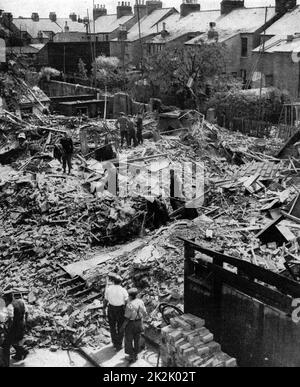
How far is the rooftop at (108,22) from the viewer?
2244 inches

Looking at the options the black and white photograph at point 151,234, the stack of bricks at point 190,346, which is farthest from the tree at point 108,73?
→ the stack of bricks at point 190,346

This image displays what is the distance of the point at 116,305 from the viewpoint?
7.93m

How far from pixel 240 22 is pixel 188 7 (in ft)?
32.6

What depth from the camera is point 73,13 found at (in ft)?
216

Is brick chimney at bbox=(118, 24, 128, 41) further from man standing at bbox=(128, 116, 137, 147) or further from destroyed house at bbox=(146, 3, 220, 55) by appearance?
man standing at bbox=(128, 116, 137, 147)

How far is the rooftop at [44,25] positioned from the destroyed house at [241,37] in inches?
1105

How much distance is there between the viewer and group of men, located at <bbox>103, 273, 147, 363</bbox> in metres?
7.69

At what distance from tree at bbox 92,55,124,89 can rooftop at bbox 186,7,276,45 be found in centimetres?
752

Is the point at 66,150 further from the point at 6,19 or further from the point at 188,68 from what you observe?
the point at 6,19

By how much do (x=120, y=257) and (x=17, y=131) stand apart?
11.8 metres

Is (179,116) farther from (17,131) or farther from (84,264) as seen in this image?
(84,264)

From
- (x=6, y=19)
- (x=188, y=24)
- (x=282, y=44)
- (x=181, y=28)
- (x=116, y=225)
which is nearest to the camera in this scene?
(x=116, y=225)

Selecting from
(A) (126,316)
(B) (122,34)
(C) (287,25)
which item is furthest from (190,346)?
→ (B) (122,34)

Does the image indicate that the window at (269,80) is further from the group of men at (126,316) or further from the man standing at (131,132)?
the group of men at (126,316)
